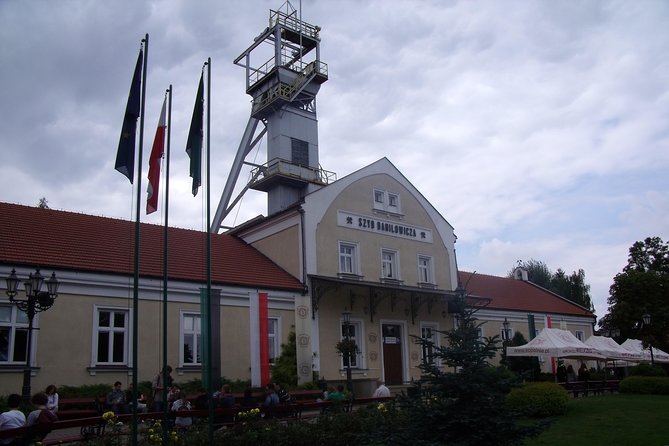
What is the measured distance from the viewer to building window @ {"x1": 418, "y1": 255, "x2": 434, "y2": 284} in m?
31.3

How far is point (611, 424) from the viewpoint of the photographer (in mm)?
15758

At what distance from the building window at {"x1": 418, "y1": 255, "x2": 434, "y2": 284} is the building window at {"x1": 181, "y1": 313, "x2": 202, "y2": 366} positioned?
12.0 m

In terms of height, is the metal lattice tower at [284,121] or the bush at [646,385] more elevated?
the metal lattice tower at [284,121]

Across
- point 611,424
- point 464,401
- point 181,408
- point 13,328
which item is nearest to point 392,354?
point 611,424

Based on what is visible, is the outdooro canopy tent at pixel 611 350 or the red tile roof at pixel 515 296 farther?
the red tile roof at pixel 515 296

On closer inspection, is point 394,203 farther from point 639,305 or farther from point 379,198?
point 639,305

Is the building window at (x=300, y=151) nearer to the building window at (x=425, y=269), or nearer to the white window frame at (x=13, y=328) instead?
the building window at (x=425, y=269)

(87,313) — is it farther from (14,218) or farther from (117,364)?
(14,218)

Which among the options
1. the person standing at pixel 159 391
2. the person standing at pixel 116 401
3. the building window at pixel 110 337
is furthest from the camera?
the building window at pixel 110 337

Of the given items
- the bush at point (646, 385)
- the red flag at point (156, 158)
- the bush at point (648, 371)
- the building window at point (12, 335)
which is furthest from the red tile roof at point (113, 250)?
the bush at point (648, 371)

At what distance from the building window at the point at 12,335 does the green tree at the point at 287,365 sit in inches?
347

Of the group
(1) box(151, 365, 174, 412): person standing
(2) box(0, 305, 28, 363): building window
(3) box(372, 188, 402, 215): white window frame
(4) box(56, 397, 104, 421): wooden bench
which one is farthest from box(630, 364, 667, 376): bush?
(2) box(0, 305, 28, 363): building window

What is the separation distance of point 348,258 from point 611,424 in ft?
47.9

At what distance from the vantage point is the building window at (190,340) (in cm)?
2281
